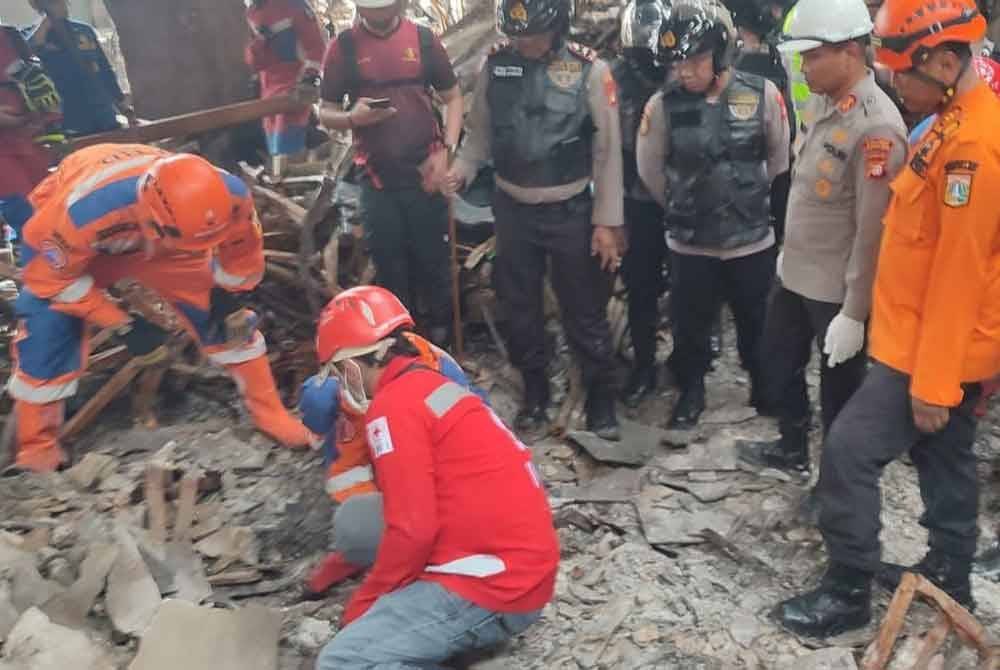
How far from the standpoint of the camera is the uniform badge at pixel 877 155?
312 cm

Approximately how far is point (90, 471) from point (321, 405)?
1.44 m

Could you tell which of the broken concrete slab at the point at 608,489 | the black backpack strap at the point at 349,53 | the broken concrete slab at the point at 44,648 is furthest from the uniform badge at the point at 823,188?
the broken concrete slab at the point at 44,648

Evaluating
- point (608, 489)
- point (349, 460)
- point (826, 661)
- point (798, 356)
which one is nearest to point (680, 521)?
point (608, 489)

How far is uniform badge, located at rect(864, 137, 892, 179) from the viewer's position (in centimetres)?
312

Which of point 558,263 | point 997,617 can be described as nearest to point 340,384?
point 558,263

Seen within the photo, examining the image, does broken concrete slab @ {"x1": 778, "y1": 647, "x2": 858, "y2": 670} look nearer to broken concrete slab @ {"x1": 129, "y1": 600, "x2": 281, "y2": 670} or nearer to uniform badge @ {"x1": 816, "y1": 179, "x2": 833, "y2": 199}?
uniform badge @ {"x1": 816, "y1": 179, "x2": 833, "y2": 199}

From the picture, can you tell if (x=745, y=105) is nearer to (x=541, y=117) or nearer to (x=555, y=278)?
(x=541, y=117)

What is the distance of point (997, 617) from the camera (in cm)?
320

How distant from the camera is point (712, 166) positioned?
417cm

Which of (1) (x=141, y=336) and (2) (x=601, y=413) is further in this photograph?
(1) (x=141, y=336)

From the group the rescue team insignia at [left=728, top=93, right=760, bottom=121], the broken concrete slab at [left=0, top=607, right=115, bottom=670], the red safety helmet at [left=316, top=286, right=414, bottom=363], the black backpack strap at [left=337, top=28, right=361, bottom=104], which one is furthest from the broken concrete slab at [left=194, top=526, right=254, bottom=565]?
the rescue team insignia at [left=728, top=93, right=760, bottom=121]

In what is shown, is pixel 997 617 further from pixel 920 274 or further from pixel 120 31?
pixel 120 31

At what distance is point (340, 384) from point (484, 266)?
2.66 meters

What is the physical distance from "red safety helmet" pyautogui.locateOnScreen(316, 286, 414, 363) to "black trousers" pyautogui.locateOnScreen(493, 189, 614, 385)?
154 centimetres
